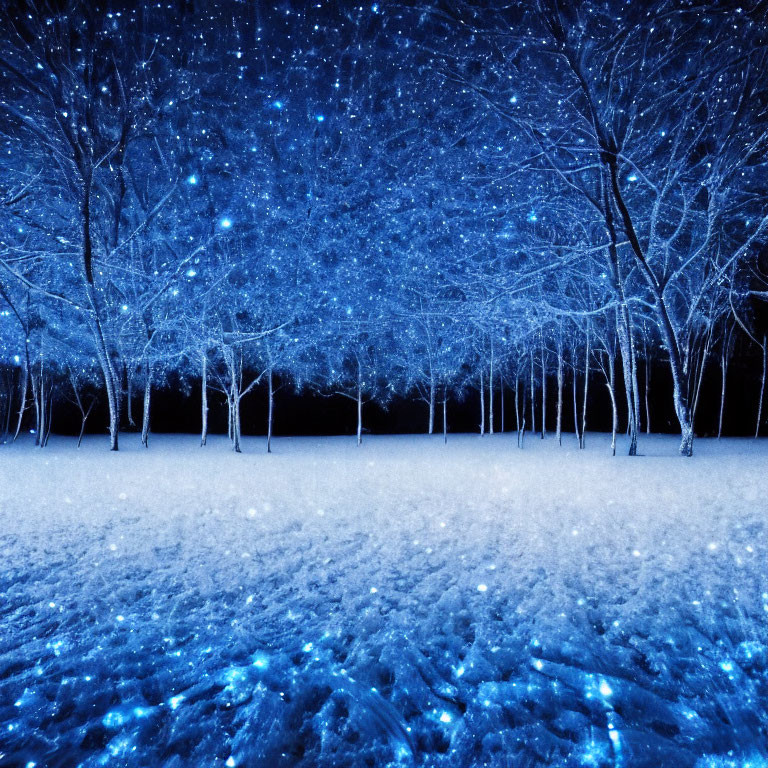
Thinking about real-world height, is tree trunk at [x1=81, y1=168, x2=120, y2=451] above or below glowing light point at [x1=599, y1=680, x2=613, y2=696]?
above

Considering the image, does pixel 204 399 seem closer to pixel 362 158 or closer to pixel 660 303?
pixel 362 158

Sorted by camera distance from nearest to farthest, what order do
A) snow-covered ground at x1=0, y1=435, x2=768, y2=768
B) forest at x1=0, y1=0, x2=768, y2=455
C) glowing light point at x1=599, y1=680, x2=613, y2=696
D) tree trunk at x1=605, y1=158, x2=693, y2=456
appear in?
1. snow-covered ground at x1=0, y1=435, x2=768, y2=768
2. glowing light point at x1=599, y1=680, x2=613, y2=696
3. forest at x1=0, y1=0, x2=768, y2=455
4. tree trunk at x1=605, y1=158, x2=693, y2=456

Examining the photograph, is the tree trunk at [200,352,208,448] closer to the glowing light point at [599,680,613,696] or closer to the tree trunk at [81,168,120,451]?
the tree trunk at [81,168,120,451]

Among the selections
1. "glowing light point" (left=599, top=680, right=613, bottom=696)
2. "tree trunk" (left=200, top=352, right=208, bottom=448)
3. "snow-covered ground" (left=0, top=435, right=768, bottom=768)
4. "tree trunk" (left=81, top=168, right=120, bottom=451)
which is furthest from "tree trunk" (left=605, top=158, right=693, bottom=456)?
"tree trunk" (left=200, top=352, right=208, bottom=448)

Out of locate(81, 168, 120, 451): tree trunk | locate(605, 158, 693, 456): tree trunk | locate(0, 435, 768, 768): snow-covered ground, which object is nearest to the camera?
locate(0, 435, 768, 768): snow-covered ground

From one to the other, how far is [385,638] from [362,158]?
37.6 feet

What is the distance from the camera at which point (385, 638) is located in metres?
2.90

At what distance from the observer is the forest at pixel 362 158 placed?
8.30 m

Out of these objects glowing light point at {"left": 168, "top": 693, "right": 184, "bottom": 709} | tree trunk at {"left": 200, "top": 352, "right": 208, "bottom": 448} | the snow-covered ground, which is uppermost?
tree trunk at {"left": 200, "top": 352, "right": 208, "bottom": 448}

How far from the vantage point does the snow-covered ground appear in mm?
2064

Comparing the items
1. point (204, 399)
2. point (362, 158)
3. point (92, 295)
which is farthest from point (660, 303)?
point (204, 399)

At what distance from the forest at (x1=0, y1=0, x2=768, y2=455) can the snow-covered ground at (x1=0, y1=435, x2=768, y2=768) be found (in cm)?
763

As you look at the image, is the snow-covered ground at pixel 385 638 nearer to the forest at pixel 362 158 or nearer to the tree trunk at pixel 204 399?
the forest at pixel 362 158

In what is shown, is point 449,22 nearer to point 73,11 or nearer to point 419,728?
point 73,11
